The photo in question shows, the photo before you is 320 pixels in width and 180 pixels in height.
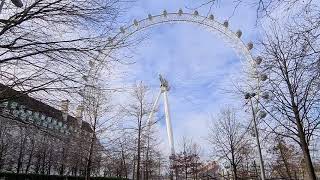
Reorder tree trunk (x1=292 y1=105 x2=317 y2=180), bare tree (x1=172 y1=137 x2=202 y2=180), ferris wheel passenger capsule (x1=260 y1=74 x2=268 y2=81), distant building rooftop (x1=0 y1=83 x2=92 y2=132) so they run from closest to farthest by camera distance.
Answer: distant building rooftop (x1=0 y1=83 x2=92 y2=132), tree trunk (x1=292 y1=105 x2=317 y2=180), ferris wheel passenger capsule (x1=260 y1=74 x2=268 y2=81), bare tree (x1=172 y1=137 x2=202 y2=180)

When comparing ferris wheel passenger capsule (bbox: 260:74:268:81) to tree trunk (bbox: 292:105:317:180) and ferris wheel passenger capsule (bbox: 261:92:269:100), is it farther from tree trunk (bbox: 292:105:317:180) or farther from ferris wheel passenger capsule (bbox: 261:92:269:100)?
tree trunk (bbox: 292:105:317:180)

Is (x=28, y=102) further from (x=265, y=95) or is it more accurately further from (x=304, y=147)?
(x=265, y=95)

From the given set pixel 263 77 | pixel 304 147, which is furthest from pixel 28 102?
pixel 304 147

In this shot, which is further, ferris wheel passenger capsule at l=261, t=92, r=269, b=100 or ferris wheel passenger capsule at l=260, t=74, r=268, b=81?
ferris wheel passenger capsule at l=261, t=92, r=269, b=100

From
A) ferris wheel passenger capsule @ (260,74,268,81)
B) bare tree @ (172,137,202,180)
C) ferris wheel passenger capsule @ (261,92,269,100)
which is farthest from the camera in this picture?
bare tree @ (172,137,202,180)

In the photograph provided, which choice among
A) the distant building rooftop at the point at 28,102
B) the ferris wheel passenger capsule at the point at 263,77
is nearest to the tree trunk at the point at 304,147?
the ferris wheel passenger capsule at the point at 263,77

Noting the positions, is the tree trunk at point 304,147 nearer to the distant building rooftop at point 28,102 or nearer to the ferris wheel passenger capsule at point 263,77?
the ferris wheel passenger capsule at point 263,77

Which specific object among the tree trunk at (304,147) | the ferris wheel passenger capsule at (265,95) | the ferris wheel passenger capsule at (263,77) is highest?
the ferris wheel passenger capsule at (263,77)

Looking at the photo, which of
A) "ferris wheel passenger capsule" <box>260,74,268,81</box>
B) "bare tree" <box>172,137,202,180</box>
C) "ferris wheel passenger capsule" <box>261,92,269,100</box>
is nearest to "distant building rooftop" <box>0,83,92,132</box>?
"ferris wheel passenger capsule" <box>260,74,268,81</box>

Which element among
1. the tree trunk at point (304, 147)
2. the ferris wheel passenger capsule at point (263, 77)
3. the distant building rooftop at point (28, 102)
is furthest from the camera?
the ferris wheel passenger capsule at point (263, 77)

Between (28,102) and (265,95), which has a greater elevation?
(265,95)

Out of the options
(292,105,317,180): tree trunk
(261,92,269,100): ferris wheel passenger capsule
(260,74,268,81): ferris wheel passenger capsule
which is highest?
(260,74,268,81): ferris wheel passenger capsule

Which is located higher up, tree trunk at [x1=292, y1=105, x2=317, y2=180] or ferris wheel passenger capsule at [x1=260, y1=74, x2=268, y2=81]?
ferris wheel passenger capsule at [x1=260, y1=74, x2=268, y2=81]

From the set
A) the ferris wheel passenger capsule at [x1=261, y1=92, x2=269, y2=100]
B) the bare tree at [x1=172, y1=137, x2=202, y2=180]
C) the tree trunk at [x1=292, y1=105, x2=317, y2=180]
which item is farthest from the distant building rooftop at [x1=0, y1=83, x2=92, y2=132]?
the bare tree at [x1=172, y1=137, x2=202, y2=180]
